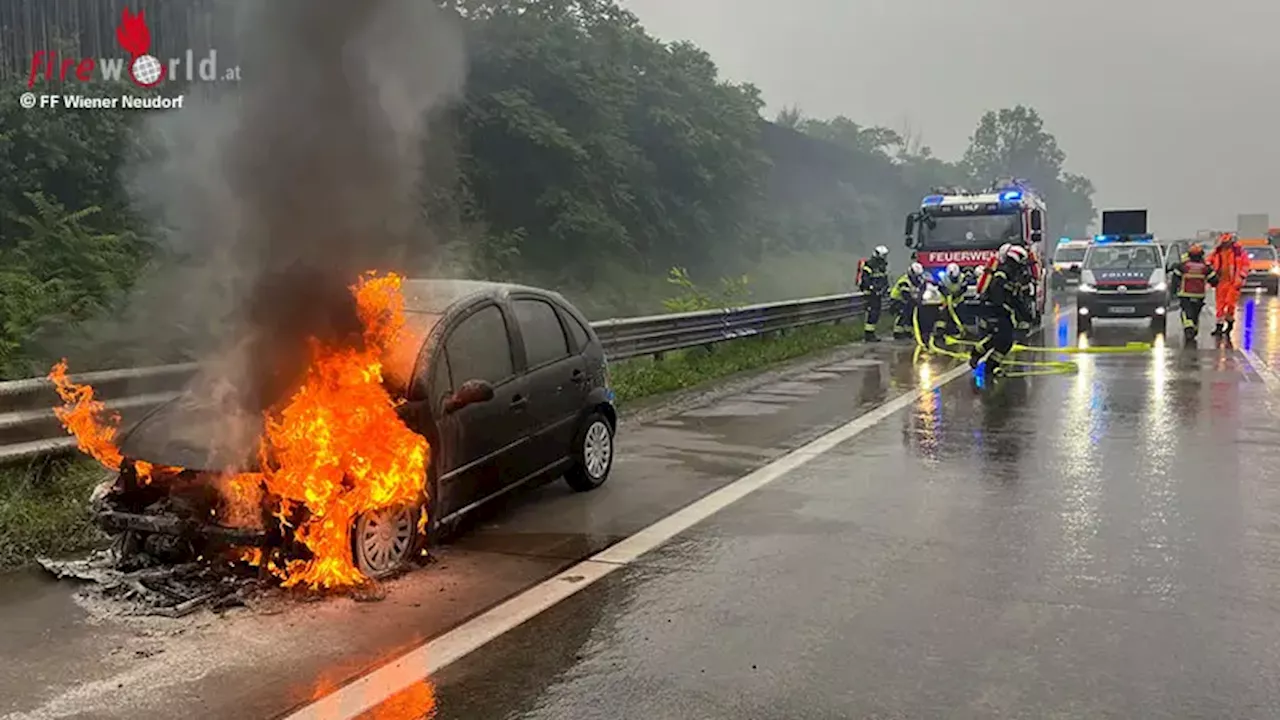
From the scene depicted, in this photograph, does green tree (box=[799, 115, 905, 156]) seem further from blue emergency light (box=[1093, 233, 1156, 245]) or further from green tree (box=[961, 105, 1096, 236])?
blue emergency light (box=[1093, 233, 1156, 245])

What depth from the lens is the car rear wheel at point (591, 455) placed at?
744 cm

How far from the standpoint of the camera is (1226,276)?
19750 millimetres

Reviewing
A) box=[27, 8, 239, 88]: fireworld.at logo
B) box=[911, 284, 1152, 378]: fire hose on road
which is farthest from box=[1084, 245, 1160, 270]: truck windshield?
box=[27, 8, 239, 88]: fireworld.at logo

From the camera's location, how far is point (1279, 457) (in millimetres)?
8555

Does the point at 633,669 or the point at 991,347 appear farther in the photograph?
the point at 991,347

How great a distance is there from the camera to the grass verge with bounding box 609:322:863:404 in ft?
42.4

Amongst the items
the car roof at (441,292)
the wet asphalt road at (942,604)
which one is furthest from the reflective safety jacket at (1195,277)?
the car roof at (441,292)

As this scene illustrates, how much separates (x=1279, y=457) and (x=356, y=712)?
25.3ft

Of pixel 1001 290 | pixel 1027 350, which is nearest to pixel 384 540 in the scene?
pixel 1001 290

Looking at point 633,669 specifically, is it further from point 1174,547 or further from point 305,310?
point 1174,547

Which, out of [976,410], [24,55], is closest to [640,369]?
[976,410]

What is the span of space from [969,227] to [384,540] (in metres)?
16.9

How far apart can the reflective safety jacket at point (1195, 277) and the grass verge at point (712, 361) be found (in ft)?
19.2

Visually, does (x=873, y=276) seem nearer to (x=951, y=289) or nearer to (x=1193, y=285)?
(x=951, y=289)
